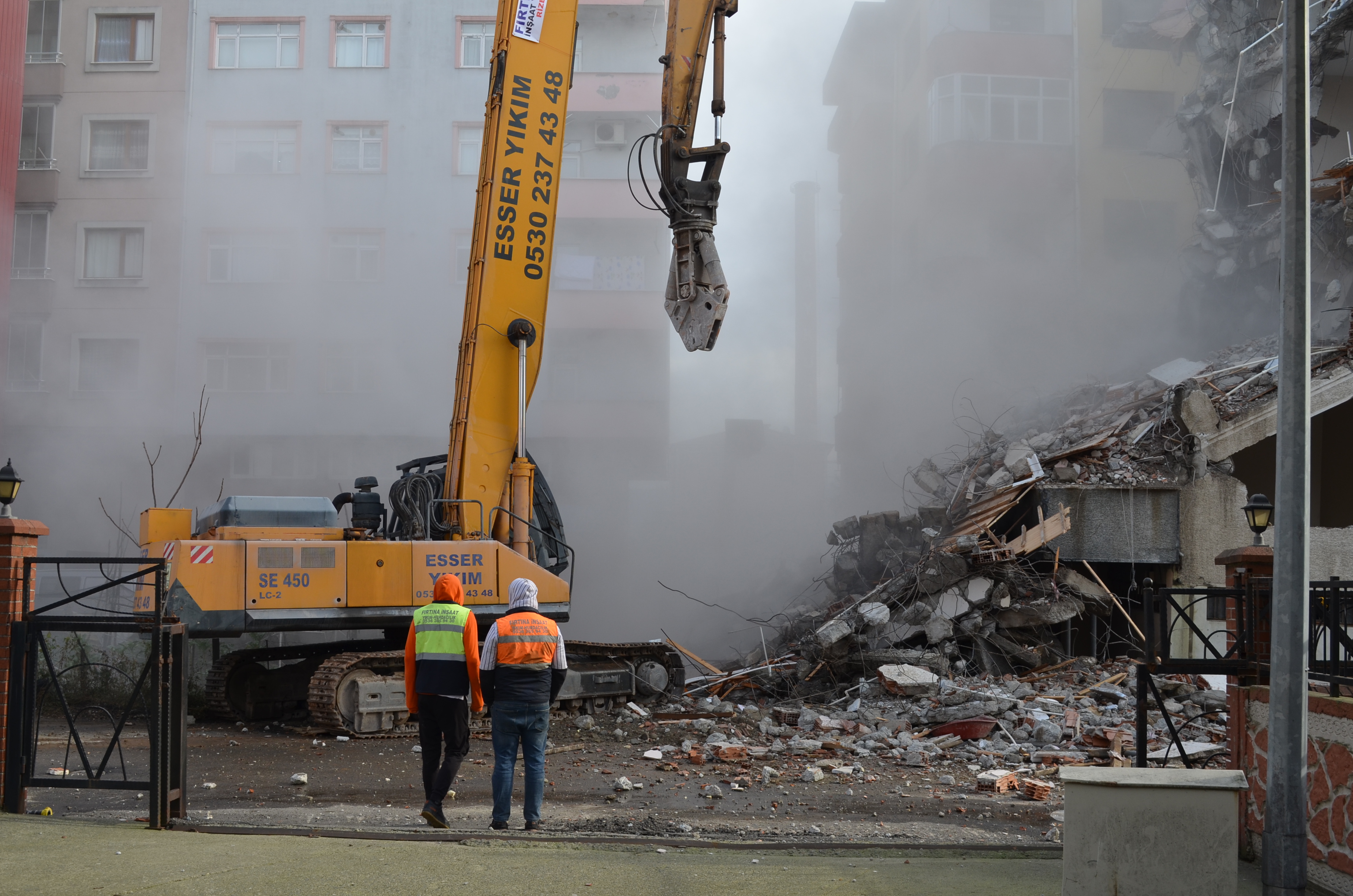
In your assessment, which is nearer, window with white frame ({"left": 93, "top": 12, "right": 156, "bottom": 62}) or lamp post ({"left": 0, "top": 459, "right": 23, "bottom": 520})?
lamp post ({"left": 0, "top": 459, "right": 23, "bottom": 520})

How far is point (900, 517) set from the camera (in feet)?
58.6

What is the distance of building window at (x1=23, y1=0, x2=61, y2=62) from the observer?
2753 centimetres

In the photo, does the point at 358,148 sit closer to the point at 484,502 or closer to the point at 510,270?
the point at 510,270

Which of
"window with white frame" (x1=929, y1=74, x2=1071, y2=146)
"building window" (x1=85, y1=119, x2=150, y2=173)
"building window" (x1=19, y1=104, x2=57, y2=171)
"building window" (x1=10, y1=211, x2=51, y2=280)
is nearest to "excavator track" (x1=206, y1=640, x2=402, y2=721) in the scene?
"building window" (x1=10, y1=211, x2=51, y2=280)

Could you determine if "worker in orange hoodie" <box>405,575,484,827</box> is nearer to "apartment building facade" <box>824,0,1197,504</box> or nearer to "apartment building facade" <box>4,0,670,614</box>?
"apartment building facade" <box>4,0,670,614</box>

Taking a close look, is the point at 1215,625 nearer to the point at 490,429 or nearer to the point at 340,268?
the point at 490,429

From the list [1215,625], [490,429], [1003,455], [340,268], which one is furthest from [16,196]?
[1215,625]

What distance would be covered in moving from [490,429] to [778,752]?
430cm

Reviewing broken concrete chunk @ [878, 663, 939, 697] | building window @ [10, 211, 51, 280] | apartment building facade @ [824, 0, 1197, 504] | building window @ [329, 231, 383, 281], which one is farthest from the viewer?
apartment building facade @ [824, 0, 1197, 504]

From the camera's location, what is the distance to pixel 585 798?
28.2ft

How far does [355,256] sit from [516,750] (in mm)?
20353

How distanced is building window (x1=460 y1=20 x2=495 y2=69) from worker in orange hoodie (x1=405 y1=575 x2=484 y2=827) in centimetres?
2293

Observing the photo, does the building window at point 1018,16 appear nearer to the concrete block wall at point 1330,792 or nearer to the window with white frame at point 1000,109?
the window with white frame at point 1000,109

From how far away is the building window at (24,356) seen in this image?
81.2ft
